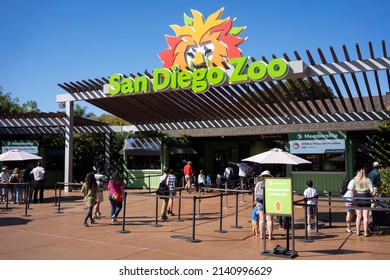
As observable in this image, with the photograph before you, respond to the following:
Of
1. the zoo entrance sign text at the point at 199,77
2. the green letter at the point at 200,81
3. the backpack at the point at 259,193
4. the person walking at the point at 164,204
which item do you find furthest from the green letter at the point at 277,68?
the backpack at the point at 259,193

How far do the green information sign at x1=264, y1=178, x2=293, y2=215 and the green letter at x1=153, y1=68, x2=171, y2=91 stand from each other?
29.2 feet

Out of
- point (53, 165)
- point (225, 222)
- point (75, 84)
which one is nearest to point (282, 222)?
point (225, 222)

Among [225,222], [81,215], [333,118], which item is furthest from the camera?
[333,118]

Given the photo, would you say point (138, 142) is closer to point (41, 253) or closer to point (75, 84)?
point (75, 84)

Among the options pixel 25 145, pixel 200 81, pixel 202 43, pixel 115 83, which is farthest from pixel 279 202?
pixel 25 145

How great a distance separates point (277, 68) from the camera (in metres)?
13.4

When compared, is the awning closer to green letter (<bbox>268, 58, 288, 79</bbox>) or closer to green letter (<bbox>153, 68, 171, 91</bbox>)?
green letter (<bbox>153, 68, 171, 91</bbox>)

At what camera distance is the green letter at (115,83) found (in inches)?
668

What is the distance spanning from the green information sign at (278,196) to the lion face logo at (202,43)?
8204 mm

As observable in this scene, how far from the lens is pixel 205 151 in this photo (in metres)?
27.9

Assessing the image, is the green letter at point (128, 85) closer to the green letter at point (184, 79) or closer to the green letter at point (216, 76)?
the green letter at point (184, 79)

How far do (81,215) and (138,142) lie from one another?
10277 mm

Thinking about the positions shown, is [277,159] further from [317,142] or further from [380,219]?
[317,142]

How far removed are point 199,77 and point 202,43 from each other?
1779mm
